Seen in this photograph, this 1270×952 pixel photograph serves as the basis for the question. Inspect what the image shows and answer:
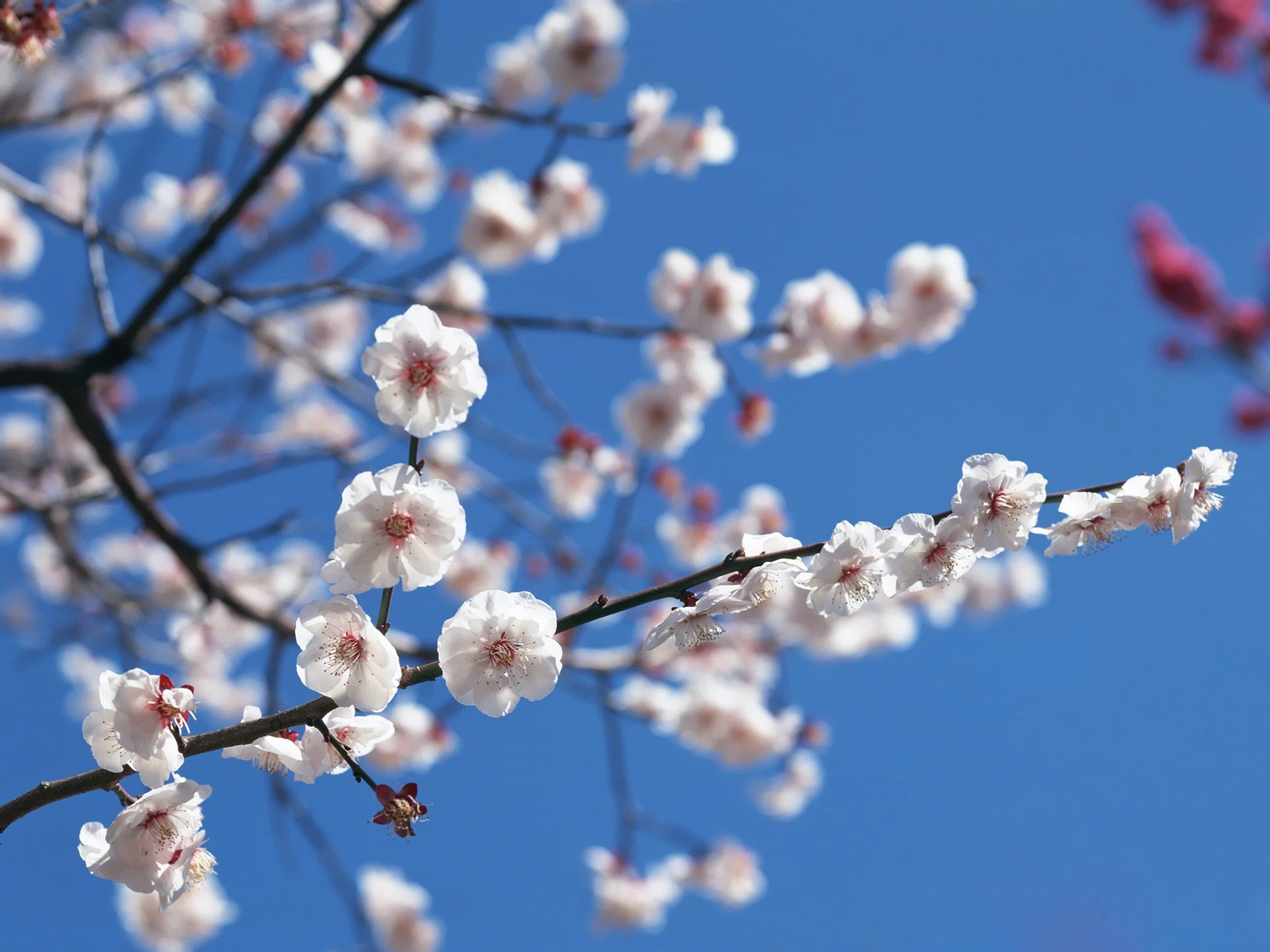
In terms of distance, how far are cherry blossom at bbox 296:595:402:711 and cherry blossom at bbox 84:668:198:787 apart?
176 millimetres

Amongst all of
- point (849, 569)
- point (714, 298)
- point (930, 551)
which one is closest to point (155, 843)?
point (849, 569)

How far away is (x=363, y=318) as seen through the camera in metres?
8.52

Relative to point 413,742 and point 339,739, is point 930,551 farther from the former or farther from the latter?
point 413,742

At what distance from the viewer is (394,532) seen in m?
1.49

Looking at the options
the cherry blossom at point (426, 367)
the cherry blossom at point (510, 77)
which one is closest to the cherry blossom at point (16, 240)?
the cherry blossom at point (510, 77)

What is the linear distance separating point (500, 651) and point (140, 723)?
0.51 m

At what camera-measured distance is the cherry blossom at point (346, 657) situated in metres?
1.36

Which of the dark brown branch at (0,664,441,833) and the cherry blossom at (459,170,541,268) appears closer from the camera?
the dark brown branch at (0,664,441,833)

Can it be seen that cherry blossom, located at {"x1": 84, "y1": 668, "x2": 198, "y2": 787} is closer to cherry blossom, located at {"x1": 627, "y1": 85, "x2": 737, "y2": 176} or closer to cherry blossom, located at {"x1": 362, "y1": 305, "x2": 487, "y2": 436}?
cherry blossom, located at {"x1": 362, "y1": 305, "x2": 487, "y2": 436}

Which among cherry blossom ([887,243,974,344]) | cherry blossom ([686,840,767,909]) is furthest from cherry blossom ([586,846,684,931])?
cherry blossom ([887,243,974,344])

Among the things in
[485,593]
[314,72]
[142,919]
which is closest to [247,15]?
[314,72]

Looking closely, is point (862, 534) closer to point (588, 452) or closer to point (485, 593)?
point (485, 593)

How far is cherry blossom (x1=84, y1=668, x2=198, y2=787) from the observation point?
54.4 inches

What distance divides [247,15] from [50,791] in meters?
4.69
